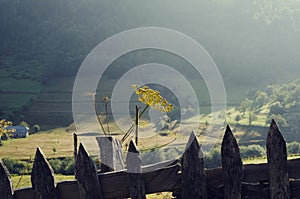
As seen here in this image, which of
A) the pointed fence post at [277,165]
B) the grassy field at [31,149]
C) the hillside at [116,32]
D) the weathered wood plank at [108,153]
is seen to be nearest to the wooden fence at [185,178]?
the pointed fence post at [277,165]

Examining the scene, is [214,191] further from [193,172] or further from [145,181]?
[145,181]

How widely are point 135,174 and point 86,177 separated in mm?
380

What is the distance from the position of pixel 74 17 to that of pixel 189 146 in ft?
292

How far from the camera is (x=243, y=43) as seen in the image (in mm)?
70750

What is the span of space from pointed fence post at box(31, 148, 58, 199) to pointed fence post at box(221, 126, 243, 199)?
1.36 m

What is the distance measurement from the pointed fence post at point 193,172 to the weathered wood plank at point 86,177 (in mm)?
688

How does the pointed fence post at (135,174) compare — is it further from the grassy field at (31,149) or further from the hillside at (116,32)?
the hillside at (116,32)

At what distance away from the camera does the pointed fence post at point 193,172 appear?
11.2 feet

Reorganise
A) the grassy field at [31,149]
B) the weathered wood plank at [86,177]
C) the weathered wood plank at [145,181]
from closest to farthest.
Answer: the weathered wood plank at [86,177]
the weathered wood plank at [145,181]
the grassy field at [31,149]

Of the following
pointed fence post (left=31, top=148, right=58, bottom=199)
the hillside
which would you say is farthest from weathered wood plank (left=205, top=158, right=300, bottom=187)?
the hillside

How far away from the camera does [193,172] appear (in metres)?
3.45

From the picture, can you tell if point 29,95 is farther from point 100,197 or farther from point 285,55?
point 100,197

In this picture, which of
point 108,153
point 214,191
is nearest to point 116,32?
point 108,153

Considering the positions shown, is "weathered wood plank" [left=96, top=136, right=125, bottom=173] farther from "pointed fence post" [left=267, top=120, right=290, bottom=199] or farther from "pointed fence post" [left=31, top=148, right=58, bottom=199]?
"pointed fence post" [left=267, top=120, right=290, bottom=199]
